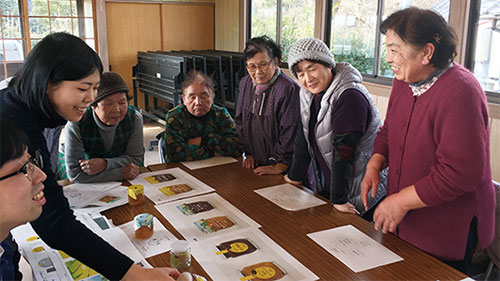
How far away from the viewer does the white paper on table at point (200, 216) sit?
141 cm

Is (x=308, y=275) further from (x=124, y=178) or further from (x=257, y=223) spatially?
(x=124, y=178)

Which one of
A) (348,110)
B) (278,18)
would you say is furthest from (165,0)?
(348,110)

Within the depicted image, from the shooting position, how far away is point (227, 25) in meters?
6.53

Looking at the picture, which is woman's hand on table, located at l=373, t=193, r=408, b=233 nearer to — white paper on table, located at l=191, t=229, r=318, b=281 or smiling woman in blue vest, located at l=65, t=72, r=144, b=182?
white paper on table, located at l=191, t=229, r=318, b=281

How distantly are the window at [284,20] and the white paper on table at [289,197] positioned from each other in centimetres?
346

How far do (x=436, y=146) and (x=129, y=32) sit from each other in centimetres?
592

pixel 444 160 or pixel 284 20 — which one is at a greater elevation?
pixel 284 20

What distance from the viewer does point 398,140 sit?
1384 millimetres

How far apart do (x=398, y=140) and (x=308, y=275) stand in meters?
0.56

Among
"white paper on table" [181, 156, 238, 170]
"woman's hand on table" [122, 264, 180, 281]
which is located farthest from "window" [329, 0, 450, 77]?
"woman's hand on table" [122, 264, 180, 281]

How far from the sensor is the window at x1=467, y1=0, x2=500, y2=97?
304 cm

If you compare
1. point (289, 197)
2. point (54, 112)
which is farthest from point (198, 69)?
point (54, 112)

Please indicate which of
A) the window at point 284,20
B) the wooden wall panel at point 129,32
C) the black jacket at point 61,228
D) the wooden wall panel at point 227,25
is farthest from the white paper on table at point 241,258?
the wooden wall panel at point 129,32

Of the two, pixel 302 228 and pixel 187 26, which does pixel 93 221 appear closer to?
pixel 302 228
